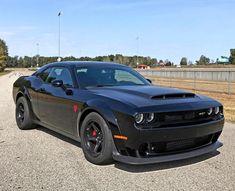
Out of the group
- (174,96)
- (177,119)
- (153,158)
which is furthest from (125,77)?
(153,158)

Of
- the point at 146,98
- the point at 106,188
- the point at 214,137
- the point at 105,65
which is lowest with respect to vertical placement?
the point at 106,188

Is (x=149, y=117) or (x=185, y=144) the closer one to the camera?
(x=149, y=117)

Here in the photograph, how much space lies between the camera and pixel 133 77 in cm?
635

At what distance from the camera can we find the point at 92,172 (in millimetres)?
4543

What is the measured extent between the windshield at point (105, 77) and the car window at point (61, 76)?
0.67 ft

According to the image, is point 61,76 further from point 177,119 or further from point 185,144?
point 185,144

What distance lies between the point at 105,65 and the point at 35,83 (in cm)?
163

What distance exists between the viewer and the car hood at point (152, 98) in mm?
4453

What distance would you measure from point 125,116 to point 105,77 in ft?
5.67

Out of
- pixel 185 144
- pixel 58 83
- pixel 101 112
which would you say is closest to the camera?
pixel 185 144

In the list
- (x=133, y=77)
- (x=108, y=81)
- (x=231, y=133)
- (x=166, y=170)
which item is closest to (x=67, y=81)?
(x=108, y=81)

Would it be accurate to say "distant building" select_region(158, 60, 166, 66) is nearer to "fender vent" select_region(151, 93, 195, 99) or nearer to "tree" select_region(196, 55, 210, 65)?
"tree" select_region(196, 55, 210, 65)

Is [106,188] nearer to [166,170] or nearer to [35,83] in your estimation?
[166,170]

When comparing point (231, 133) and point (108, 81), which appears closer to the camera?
point (108, 81)
